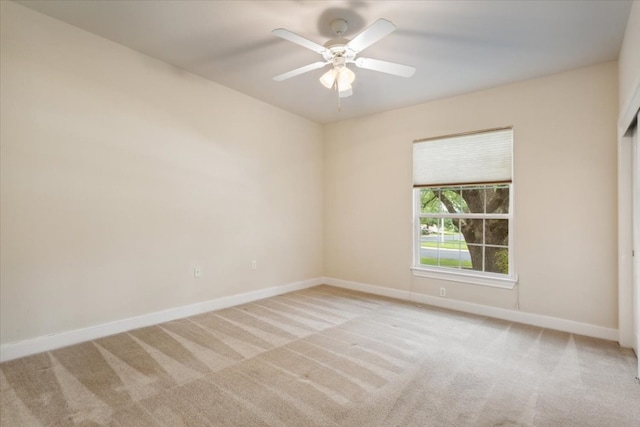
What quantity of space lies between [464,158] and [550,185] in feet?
3.27

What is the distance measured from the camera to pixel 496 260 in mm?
3928

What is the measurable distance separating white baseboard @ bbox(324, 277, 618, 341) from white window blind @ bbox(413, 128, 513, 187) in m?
1.57

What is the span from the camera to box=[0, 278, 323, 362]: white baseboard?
260cm

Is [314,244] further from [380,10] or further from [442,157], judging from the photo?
[380,10]

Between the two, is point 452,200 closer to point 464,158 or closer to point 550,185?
point 464,158

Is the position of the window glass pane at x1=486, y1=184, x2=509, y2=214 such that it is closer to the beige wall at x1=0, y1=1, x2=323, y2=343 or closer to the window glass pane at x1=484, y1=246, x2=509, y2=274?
the window glass pane at x1=484, y1=246, x2=509, y2=274

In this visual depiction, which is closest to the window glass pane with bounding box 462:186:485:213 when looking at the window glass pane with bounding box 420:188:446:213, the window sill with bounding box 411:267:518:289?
the window glass pane with bounding box 420:188:446:213

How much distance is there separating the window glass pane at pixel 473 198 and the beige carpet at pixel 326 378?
1.42 meters

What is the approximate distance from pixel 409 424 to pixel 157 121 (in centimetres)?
361

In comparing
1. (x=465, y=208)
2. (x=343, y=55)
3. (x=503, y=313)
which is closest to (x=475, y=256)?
(x=465, y=208)

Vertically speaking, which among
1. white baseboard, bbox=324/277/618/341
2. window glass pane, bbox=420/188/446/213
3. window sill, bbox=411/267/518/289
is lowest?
white baseboard, bbox=324/277/618/341

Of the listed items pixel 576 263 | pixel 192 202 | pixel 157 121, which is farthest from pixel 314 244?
pixel 576 263

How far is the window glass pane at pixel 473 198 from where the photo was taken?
4035mm

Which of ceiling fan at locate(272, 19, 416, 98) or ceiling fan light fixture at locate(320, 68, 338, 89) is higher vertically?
ceiling fan at locate(272, 19, 416, 98)
